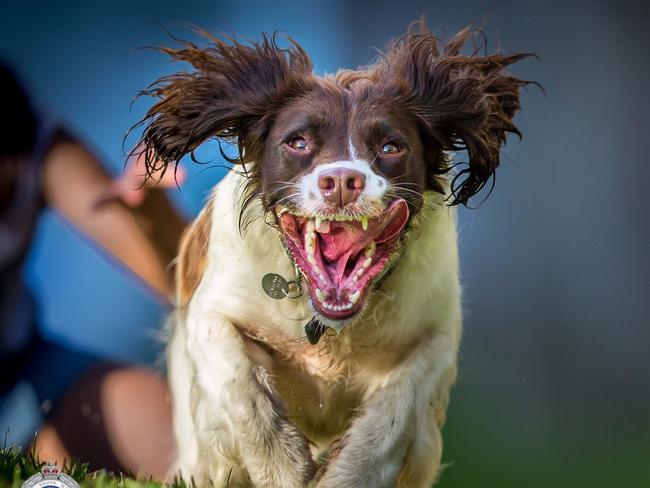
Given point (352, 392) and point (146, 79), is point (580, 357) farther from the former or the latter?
point (146, 79)

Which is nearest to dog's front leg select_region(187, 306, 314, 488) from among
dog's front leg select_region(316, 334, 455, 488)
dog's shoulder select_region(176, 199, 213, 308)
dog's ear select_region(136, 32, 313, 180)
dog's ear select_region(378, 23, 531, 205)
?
dog's front leg select_region(316, 334, 455, 488)

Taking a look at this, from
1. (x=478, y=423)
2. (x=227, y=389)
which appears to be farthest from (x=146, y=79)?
(x=478, y=423)

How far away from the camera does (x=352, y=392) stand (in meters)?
3.88

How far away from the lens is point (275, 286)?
374cm

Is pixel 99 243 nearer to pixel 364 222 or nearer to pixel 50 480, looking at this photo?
pixel 50 480

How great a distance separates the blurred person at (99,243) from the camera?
4.75m

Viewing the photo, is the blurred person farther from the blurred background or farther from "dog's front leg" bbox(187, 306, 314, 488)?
"dog's front leg" bbox(187, 306, 314, 488)

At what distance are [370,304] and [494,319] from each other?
1.02 metres

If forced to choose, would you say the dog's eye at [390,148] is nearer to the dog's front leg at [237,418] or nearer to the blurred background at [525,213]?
the dog's front leg at [237,418]

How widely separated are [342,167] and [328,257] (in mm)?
357

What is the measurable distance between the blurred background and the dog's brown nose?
4.52 feet

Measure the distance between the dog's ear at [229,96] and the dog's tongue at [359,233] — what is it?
476 millimetres

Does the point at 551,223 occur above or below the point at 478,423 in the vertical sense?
above

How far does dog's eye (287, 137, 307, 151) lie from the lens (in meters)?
3.53
